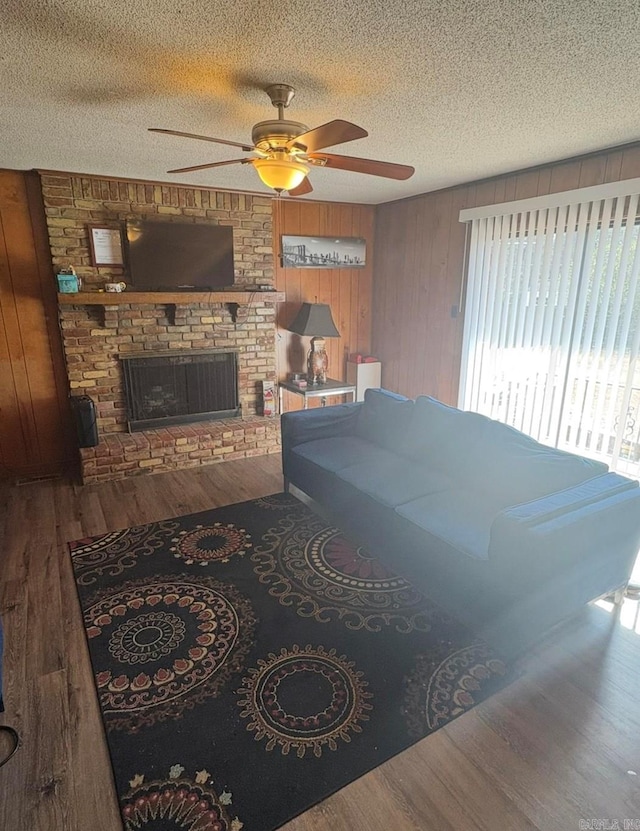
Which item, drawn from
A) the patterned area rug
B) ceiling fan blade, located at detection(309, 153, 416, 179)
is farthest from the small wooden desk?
ceiling fan blade, located at detection(309, 153, 416, 179)

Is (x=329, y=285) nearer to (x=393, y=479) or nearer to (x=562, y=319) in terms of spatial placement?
(x=562, y=319)

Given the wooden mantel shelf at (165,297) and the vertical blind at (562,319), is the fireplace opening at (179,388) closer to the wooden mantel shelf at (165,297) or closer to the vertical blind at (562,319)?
the wooden mantel shelf at (165,297)

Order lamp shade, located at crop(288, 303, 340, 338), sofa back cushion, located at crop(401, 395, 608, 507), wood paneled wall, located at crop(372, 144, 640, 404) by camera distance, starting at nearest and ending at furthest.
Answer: sofa back cushion, located at crop(401, 395, 608, 507) → wood paneled wall, located at crop(372, 144, 640, 404) → lamp shade, located at crop(288, 303, 340, 338)

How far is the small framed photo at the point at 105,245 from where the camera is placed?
3.93 metres

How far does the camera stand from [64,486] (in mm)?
3941

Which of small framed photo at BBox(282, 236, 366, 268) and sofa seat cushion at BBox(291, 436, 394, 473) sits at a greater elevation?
small framed photo at BBox(282, 236, 366, 268)

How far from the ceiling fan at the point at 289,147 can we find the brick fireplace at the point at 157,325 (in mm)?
2171

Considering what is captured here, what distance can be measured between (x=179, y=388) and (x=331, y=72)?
10.1ft

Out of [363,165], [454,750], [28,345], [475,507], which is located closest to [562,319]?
[475,507]

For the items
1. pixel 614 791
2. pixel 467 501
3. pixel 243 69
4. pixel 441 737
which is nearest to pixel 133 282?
pixel 243 69

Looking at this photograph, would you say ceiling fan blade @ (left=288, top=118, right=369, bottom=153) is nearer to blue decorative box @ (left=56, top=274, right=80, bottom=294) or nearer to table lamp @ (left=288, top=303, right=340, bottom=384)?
blue decorative box @ (left=56, top=274, right=80, bottom=294)

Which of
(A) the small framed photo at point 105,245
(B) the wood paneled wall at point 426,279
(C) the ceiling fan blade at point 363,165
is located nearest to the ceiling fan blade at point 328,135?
(C) the ceiling fan blade at point 363,165

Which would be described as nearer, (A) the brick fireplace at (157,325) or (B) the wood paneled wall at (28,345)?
(B) the wood paneled wall at (28,345)

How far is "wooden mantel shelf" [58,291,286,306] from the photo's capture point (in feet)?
12.3
